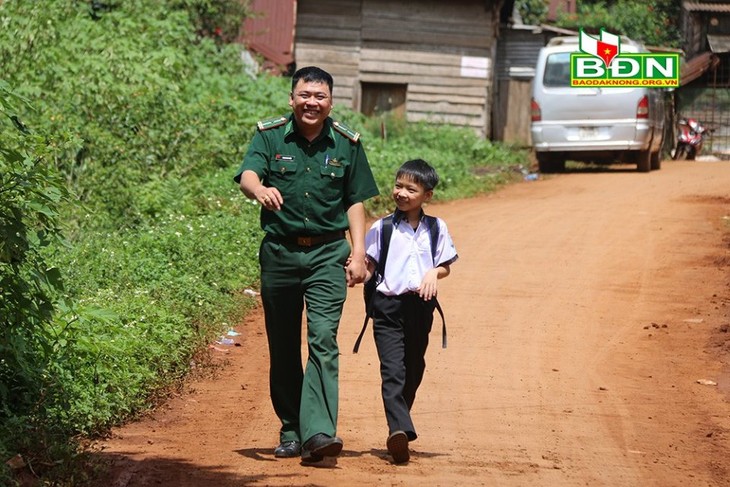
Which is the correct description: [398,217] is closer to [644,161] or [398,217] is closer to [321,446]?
[321,446]

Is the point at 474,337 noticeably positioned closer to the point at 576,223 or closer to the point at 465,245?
the point at 465,245

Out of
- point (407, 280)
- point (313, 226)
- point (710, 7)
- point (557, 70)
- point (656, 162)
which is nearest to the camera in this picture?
point (313, 226)

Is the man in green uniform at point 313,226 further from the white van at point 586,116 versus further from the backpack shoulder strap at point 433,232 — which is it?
the white van at point 586,116

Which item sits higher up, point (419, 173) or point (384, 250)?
point (419, 173)

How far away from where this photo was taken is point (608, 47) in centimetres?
2405

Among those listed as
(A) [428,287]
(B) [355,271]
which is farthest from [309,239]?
(A) [428,287]

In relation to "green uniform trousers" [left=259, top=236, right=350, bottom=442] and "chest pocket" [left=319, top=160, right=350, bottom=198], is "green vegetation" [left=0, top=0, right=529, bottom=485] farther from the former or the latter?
"chest pocket" [left=319, top=160, right=350, bottom=198]

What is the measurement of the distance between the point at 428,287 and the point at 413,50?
21.6 m

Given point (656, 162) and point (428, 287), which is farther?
point (656, 162)

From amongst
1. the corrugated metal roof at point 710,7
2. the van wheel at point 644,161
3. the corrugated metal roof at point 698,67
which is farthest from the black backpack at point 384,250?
the corrugated metal roof at point 710,7

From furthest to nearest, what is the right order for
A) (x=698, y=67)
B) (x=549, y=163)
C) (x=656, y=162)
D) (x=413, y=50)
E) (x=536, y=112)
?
1. (x=698, y=67)
2. (x=413, y=50)
3. (x=656, y=162)
4. (x=549, y=163)
5. (x=536, y=112)

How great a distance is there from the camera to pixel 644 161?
2252 cm

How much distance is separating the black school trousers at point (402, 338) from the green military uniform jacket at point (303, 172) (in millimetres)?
498

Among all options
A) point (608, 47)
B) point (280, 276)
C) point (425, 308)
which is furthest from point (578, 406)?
point (608, 47)
